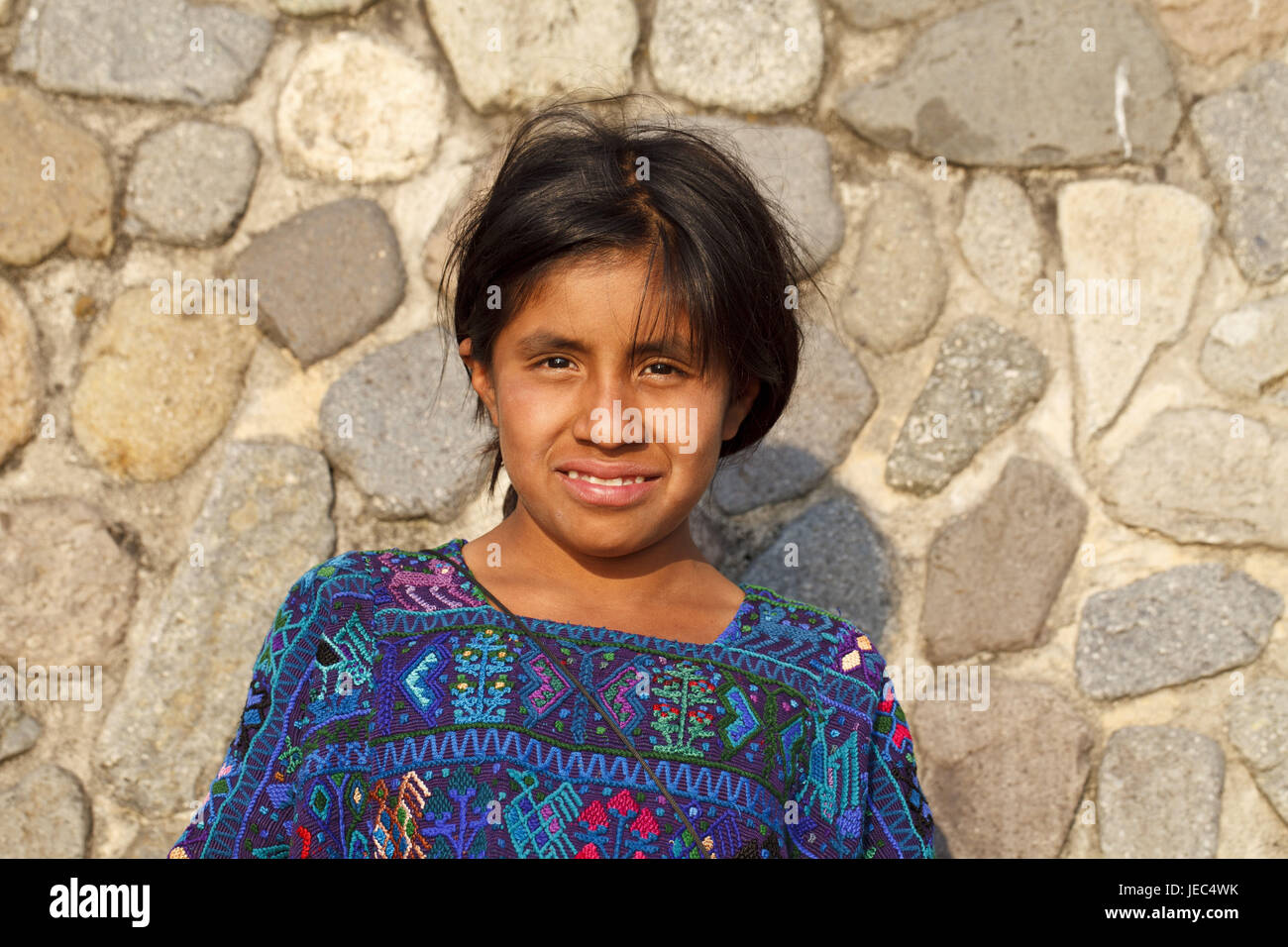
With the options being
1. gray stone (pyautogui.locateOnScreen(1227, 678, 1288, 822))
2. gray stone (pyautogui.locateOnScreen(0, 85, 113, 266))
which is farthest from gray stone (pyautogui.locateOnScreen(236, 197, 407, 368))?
gray stone (pyautogui.locateOnScreen(1227, 678, 1288, 822))

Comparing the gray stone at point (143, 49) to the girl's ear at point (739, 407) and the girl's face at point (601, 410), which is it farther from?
the girl's ear at point (739, 407)

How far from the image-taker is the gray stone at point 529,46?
1.92 metres

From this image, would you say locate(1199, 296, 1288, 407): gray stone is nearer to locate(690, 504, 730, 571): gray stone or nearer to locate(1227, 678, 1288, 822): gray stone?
locate(1227, 678, 1288, 822): gray stone

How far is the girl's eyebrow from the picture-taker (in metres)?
1.25

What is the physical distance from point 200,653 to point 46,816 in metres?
0.35

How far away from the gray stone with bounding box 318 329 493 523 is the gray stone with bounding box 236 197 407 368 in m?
0.07

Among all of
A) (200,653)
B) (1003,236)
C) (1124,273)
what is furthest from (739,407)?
(200,653)

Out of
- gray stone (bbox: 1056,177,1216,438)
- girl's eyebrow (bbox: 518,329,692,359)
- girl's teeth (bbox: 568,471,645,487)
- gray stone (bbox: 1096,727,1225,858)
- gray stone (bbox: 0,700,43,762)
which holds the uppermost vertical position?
gray stone (bbox: 1056,177,1216,438)

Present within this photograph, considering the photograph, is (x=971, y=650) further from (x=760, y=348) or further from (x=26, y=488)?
(x=26, y=488)

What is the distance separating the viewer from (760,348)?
1.38 metres

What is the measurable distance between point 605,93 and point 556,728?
3.73 ft

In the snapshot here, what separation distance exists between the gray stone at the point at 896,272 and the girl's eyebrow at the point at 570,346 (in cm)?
78

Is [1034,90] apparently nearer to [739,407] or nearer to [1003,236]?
[1003,236]
